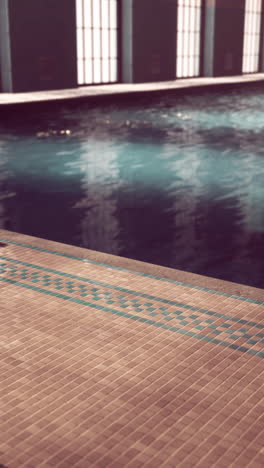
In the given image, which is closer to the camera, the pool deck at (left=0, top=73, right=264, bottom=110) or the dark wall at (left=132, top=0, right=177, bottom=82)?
the pool deck at (left=0, top=73, right=264, bottom=110)

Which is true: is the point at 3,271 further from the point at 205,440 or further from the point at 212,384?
the point at 205,440

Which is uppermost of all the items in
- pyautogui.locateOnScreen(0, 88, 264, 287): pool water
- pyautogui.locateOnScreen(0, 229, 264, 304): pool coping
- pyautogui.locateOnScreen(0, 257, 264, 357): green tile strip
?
pyautogui.locateOnScreen(0, 257, 264, 357): green tile strip

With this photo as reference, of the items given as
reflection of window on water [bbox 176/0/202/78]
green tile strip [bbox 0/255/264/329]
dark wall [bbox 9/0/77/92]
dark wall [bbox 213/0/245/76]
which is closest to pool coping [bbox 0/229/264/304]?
green tile strip [bbox 0/255/264/329]

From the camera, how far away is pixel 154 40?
24344 millimetres

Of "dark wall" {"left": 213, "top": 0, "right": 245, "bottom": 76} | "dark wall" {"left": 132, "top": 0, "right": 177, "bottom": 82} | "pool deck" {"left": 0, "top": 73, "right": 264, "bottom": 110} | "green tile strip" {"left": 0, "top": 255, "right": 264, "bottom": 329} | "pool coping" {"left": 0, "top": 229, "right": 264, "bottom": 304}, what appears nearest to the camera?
"green tile strip" {"left": 0, "top": 255, "right": 264, "bottom": 329}

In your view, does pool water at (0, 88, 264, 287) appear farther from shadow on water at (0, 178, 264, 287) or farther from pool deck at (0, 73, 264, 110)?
pool deck at (0, 73, 264, 110)

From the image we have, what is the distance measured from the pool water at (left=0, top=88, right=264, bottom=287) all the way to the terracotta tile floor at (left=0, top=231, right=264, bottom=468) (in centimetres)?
98

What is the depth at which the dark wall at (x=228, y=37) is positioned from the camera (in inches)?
1098

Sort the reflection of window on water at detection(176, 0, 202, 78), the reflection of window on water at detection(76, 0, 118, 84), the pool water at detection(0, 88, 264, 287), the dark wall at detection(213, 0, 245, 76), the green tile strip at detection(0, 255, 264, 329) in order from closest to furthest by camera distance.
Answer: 1. the green tile strip at detection(0, 255, 264, 329)
2. the pool water at detection(0, 88, 264, 287)
3. the reflection of window on water at detection(76, 0, 118, 84)
4. the reflection of window on water at detection(176, 0, 202, 78)
5. the dark wall at detection(213, 0, 245, 76)

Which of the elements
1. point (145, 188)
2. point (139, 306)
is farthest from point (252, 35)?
point (139, 306)

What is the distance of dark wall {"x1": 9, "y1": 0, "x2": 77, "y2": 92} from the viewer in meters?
19.0

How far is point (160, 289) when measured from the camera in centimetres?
473

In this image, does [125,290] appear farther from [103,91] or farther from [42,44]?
[42,44]

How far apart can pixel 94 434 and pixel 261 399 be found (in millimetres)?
954
